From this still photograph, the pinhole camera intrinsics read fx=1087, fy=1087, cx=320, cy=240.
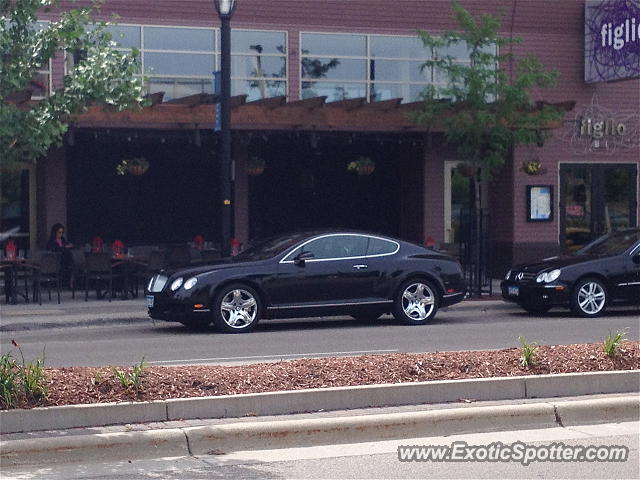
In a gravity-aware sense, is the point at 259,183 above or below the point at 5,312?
above

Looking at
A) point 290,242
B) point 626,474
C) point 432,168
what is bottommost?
point 626,474

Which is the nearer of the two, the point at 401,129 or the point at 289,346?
the point at 289,346

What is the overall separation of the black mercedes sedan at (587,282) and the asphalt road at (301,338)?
30 centimetres

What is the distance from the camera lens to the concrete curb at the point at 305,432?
303 inches

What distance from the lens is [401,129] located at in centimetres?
2256

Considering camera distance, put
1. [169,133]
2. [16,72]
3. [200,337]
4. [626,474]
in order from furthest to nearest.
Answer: [169,133] → [200,337] → [16,72] → [626,474]

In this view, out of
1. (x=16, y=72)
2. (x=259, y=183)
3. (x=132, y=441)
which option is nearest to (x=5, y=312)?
(x=259, y=183)

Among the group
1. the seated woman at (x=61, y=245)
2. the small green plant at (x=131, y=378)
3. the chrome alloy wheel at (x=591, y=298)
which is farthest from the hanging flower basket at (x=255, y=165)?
the small green plant at (x=131, y=378)

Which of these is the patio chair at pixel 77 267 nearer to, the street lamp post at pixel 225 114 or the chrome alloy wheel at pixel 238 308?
the street lamp post at pixel 225 114

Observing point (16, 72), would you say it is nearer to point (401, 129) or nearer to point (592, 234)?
point (401, 129)

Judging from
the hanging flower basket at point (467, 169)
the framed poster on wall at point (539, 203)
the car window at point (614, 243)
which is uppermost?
the hanging flower basket at point (467, 169)

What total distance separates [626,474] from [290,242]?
371 inches

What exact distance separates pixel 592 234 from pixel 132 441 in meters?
19.9

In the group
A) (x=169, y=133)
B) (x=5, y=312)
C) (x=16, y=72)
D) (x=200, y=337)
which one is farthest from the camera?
(x=169, y=133)
